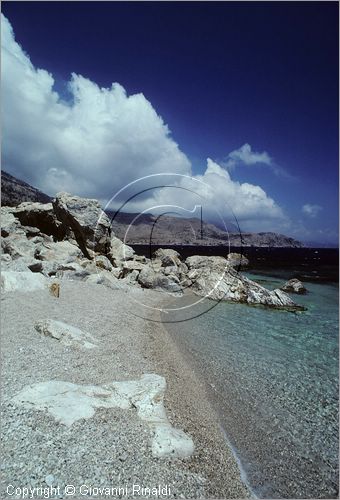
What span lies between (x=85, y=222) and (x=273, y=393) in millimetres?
27589

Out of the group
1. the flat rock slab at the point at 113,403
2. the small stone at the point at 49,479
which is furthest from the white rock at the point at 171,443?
the small stone at the point at 49,479

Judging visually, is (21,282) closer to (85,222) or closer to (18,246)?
(18,246)

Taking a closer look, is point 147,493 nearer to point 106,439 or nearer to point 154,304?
point 106,439

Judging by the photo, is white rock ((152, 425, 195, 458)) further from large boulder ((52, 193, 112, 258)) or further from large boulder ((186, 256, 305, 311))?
large boulder ((52, 193, 112, 258))

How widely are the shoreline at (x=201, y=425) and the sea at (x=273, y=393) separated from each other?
273mm

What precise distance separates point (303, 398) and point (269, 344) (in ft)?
18.7

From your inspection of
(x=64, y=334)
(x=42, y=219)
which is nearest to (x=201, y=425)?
(x=64, y=334)

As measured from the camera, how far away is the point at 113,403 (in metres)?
7.72

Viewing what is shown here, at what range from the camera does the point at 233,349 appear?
14.8m

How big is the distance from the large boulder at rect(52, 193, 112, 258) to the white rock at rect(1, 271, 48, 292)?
15.6 m

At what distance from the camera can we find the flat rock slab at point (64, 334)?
11.0m

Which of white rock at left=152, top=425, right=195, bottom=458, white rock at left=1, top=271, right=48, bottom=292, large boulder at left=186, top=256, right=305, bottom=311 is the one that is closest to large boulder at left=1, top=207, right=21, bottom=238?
white rock at left=1, top=271, right=48, bottom=292

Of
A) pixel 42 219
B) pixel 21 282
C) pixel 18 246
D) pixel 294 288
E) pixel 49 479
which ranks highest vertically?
pixel 42 219

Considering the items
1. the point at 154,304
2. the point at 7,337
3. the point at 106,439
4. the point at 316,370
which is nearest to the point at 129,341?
the point at 7,337
